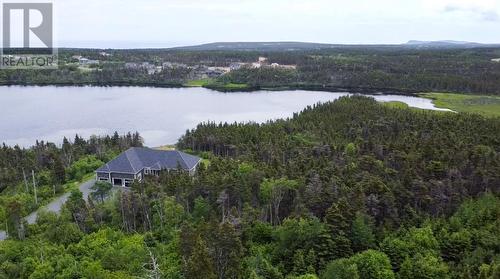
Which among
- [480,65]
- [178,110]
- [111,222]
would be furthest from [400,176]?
[480,65]

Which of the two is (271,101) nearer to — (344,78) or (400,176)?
(344,78)

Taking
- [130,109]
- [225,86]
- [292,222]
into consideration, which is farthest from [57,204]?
[225,86]

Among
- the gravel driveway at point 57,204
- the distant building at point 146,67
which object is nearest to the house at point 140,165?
the gravel driveway at point 57,204

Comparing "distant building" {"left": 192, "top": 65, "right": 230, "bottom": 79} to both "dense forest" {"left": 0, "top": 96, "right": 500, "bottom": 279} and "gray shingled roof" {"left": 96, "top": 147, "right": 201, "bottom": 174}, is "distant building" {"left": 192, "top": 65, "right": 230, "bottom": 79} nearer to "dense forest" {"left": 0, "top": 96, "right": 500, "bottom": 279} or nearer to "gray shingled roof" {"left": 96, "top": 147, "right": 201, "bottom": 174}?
"gray shingled roof" {"left": 96, "top": 147, "right": 201, "bottom": 174}

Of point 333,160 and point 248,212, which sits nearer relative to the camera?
point 248,212

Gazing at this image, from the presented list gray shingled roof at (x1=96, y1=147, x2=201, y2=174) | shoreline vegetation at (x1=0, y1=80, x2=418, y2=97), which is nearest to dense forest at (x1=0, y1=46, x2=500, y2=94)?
shoreline vegetation at (x1=0, y1=80, x2=418, y2=97)

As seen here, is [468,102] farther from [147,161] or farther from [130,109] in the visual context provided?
[147,161]
